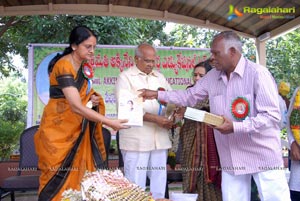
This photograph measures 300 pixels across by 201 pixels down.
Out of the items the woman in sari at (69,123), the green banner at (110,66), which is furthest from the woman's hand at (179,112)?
the green banner at (110,66)

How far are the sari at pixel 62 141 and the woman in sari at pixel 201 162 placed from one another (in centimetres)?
103

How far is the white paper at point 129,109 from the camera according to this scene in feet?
9.42

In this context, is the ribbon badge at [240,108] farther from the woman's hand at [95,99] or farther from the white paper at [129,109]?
the woman's hand at [95,99]

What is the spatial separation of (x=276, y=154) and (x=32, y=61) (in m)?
3.94

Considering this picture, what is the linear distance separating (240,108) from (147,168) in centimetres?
133

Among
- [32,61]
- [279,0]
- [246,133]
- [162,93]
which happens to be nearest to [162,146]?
[162,93]

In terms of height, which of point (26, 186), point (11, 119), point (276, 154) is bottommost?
point (26, 186)

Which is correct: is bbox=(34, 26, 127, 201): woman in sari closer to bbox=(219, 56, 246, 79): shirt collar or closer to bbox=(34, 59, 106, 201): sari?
bbox=(34, 59, 106, 201): sari

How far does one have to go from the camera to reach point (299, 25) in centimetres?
460

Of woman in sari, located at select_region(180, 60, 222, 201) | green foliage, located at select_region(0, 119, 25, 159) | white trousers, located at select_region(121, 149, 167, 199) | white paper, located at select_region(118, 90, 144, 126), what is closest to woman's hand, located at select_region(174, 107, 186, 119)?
woman in sari, located at select_region(180, 60, 222, 201)

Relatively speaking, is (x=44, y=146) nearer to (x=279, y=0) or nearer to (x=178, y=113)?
(x=178, y=113)

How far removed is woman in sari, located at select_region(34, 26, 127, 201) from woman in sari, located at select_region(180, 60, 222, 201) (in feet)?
3.23

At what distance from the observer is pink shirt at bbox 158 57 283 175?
96.6 inches

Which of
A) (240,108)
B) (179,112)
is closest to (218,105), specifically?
(240,108)
